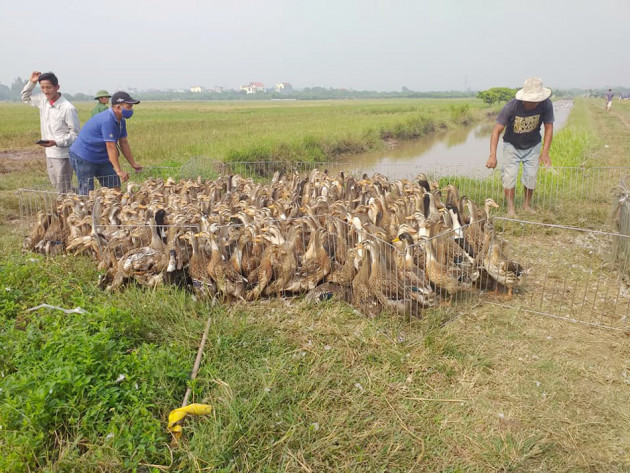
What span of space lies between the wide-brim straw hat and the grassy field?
443cm

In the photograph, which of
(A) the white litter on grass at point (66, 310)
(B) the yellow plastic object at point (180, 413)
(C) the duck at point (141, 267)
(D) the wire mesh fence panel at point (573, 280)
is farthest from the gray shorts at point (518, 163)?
(A) the white litter on grass at point (66, 310)

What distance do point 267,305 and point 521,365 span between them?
2.45 meters

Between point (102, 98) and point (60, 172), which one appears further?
point (102, 98)

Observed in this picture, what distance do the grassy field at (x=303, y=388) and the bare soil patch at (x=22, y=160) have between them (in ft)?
33.9

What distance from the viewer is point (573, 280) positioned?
5.77 meters

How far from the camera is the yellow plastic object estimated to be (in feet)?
10.5

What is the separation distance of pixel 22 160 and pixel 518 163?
14.6 meters

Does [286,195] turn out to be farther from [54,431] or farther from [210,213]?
[54,431]

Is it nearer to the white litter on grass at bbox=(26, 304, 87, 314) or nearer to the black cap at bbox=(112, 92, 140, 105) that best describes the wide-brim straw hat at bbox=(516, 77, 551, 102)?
the black cap at bbox=(112, 92, 140, 105)

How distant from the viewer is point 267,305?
5.02 m

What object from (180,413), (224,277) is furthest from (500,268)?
(180,413)

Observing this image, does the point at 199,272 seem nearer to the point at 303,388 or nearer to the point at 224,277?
the point at 224,277

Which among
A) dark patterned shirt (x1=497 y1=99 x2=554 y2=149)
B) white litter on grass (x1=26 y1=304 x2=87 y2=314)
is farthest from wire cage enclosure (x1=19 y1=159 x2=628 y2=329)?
dark patterned shirt (x1=497 y1=99 x2=554 y2=149)

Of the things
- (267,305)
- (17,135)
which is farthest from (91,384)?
(17,135)
